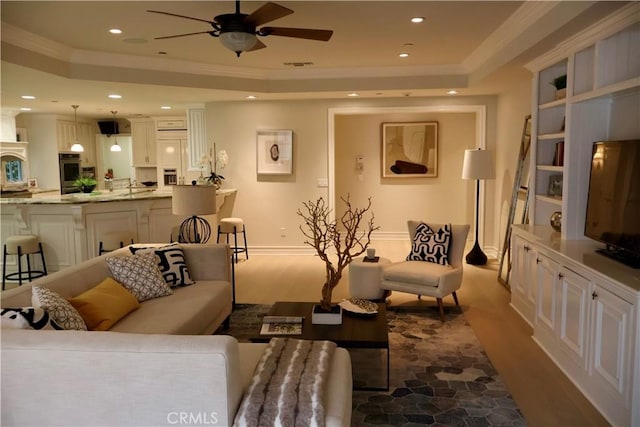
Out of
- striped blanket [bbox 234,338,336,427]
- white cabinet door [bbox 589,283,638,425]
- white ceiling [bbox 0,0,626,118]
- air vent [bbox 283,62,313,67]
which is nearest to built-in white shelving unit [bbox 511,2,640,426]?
white cabinet door [bbox 589,283,638,425]

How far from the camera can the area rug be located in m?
2.88

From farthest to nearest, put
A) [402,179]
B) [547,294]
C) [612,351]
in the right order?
[402,179] < [547,294] < [612,351]

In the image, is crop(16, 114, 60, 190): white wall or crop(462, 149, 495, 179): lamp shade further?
crop(16, 114, 60, 190): white wall

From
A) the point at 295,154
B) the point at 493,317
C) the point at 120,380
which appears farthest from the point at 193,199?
the point at 295,154

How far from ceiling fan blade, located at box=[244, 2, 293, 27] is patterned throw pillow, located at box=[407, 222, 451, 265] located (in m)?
2.67

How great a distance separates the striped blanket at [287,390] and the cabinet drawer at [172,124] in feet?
27.3

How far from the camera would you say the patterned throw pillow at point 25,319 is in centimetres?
222

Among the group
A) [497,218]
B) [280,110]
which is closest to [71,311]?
[280,110]

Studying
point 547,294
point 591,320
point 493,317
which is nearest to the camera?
point 591,320

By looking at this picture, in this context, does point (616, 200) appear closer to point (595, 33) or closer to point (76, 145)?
point (595, 33)

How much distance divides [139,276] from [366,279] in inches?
84.3

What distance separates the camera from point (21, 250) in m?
5.60

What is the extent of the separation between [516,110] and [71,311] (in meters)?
5.63

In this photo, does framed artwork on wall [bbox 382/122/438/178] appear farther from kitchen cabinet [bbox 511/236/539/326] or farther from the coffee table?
the coffee table
